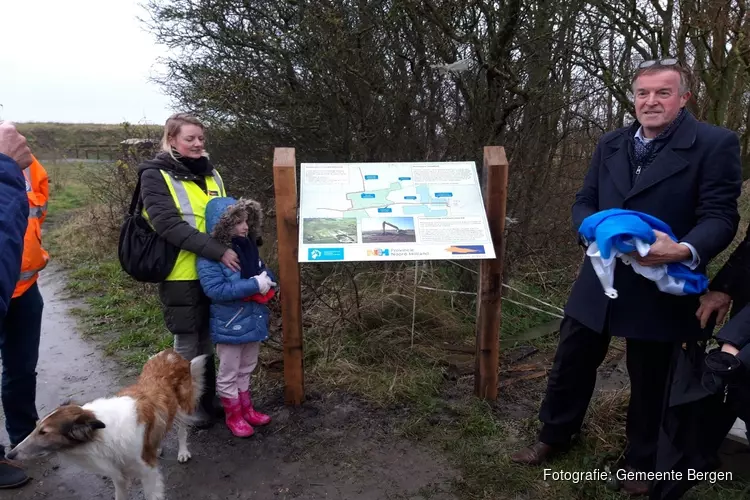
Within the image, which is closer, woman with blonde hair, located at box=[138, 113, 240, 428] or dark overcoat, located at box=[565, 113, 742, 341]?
dark overcoat, located at box=[565, 113, 742, 341]

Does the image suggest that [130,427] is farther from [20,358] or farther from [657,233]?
[657,233]

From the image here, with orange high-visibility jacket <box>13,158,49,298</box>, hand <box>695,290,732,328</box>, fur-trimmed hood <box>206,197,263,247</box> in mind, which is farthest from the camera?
fur-trimmed hood <box>206,197,263,247</box>

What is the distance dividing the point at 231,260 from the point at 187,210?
16.3 inches

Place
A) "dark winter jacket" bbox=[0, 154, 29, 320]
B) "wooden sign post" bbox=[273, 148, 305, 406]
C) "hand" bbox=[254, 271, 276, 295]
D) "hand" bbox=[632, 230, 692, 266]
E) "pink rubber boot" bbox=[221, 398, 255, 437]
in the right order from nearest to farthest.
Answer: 1. "dark winter jacket" bbox=[0, 154, 29, 320]
2. "hand" bbox=[632, 230, 692, 266]
3. "hand" bbox=[254, 271, 276, 295]
4. "wooden sign post" bbox=[273, 148, 305, 406]
5. "pink rubber boot" bbox=[221, 398, 255, 437]

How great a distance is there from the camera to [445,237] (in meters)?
3.43

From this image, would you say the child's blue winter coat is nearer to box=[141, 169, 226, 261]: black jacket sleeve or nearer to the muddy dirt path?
box=[141, 169, 226, 261]: black jacket sleeve

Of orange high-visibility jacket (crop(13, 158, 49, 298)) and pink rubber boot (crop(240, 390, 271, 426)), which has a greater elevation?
orange high-visibility jacket (crop(13, 158, 49, 298))

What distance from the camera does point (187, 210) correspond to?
128 inches

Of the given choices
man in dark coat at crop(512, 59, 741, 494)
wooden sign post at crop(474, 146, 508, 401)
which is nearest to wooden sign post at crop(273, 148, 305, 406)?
wooden sign post at crop(474, 146, 508, 401)

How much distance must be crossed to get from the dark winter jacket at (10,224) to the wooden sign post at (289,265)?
1557 millimetres

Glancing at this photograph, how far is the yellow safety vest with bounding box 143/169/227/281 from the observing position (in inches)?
126

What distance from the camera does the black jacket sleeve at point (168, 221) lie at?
10.3 ft

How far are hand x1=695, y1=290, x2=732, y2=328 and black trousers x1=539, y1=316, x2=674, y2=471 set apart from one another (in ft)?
0.81

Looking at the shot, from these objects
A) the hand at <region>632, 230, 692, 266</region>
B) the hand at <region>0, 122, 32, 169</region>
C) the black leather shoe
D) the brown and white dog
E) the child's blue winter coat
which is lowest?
the black leather shoe
